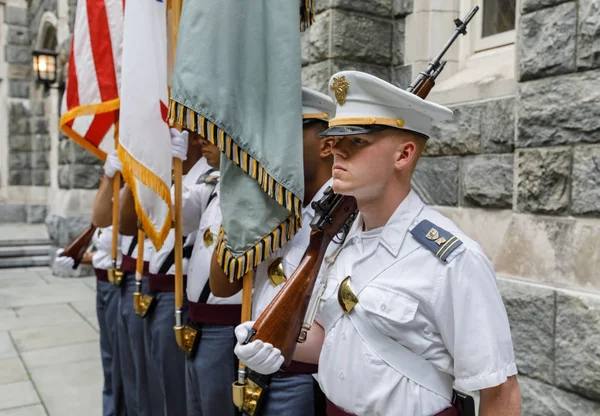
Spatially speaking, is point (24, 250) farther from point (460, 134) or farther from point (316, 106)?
point (316, 106)

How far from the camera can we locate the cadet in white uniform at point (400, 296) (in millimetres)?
1289

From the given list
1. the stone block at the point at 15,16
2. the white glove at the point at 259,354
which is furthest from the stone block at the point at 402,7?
the stone block at the point at 15,16

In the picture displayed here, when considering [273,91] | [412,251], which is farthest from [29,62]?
[412,251]

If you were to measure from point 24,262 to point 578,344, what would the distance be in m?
9.64

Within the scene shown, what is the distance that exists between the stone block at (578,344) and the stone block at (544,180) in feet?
1.40

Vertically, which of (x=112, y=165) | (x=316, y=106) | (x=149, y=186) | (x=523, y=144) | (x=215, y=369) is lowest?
(x=215, y=369)

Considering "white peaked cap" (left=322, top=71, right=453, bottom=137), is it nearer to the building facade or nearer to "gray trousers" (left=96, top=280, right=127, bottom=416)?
the building facade

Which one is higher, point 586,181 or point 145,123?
point 145,123

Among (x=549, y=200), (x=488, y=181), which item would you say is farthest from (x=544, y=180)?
(x=488, y=181)

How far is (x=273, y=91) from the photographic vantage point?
1.92 m

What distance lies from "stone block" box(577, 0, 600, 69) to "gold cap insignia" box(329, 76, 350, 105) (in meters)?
1.48

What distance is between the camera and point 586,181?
7.81 feet

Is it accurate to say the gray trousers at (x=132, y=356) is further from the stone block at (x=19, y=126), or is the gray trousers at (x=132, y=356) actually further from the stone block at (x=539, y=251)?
the stone block at (x=19, y=126)

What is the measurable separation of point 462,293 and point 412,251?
173mm
